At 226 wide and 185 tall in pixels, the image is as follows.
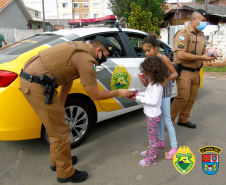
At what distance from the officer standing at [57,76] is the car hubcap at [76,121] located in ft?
2.21

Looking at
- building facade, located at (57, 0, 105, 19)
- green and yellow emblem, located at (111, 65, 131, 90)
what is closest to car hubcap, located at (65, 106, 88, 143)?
green and yellow emblem, located at (111, 65, 131, 90)

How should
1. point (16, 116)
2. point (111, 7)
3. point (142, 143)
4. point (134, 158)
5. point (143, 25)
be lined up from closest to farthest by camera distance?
point (16, 116) < point (134, 158) < point (142, 143) < point (143, 25) < point (111, 7)

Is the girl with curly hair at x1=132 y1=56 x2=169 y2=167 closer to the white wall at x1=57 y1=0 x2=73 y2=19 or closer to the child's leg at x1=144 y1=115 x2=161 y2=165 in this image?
the child's leg at x1=144 y1=115 x2=161 y2=165

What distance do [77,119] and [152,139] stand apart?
109 centimetres

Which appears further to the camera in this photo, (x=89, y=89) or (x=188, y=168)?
(x=188, y=168)

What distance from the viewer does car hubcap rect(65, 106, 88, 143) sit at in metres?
2.72

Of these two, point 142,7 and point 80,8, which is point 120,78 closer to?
point 142,7

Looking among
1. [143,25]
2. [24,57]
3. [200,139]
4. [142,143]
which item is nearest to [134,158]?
[142,143]

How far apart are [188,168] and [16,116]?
2119 millimetres

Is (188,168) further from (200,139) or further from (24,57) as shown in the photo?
(24,57)

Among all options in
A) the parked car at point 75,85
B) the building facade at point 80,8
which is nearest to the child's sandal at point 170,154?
the parked car at point 75,85

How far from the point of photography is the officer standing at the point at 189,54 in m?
2.98

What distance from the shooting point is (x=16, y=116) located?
2.25m

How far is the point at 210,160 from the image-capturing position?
258 cm
